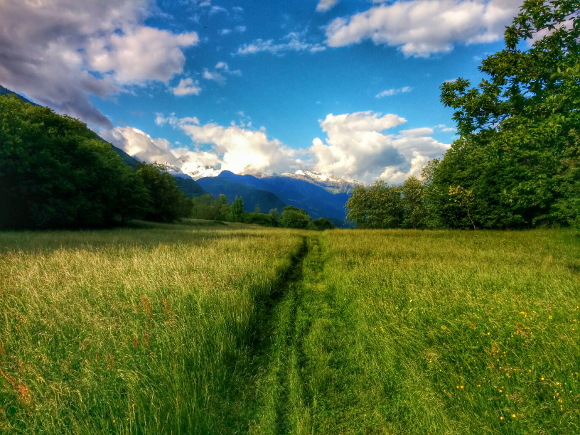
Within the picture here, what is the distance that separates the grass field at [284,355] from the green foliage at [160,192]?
3886 centimetres

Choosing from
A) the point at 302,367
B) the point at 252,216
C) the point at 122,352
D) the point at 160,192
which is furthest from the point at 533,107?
the point at 252,216

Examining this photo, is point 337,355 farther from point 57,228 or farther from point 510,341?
point 57,228

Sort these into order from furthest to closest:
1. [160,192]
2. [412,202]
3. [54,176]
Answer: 1. [412,202]
2. [160,192]
3. [54,176]

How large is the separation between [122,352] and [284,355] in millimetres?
2791

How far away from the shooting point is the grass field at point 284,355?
9.66 ft

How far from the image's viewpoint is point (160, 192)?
4281 centimetres

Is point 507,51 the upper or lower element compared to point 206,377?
upper

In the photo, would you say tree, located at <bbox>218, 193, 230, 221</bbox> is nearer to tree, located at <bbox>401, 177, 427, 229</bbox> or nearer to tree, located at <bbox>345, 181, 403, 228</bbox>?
tree, located at <bbox>345, 181, 403, 228</bbox>

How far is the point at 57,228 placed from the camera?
23266 mm

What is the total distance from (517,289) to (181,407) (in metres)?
8.34

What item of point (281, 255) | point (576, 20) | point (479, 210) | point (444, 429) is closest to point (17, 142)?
point (281, 255)

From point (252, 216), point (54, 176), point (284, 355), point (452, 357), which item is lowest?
point (284, 355)

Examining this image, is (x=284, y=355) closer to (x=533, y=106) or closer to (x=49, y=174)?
(x=533, y=106)

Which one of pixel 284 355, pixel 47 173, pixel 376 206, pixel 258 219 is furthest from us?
pixel 258 219
